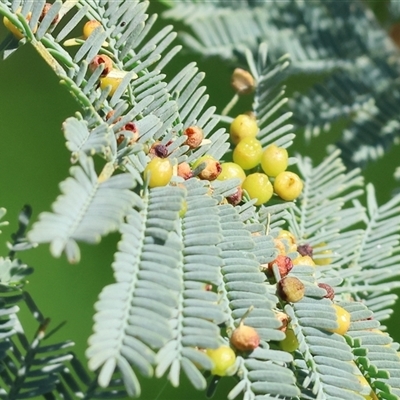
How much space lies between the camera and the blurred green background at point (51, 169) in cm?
142

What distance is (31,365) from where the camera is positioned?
0.54m

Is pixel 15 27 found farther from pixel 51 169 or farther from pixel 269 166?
pixel 51 169

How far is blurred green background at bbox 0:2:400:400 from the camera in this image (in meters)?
1.42

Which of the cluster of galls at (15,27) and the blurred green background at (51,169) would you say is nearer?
the cluster of galls at (15,27)

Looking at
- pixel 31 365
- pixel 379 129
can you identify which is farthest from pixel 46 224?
pixel 379 129

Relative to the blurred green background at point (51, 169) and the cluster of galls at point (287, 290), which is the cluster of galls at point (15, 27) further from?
the blurred green background at point (51, 169)

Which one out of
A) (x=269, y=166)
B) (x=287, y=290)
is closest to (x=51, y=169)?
(x=269, y=166)

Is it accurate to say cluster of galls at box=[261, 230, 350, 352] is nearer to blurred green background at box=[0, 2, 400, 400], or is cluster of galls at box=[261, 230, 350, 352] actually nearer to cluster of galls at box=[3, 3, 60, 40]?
cluster of galls at box=[3, 3, 60, 40]

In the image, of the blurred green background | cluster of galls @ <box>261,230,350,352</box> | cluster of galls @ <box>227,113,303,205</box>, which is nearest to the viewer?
cluster of galls @ <box>261,230,350,352</box>

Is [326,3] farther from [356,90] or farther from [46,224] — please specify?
[46,224]

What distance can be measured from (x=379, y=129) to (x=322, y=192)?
0.29 metres

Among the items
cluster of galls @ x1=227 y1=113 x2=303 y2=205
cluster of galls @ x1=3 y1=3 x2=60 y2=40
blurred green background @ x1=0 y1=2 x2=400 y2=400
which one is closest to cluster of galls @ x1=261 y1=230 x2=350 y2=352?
cluster of galls @ x1=227 y1=113 x2=303 y2=205

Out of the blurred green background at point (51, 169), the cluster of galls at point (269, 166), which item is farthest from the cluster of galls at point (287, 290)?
the blurred green background at point (51, 169)

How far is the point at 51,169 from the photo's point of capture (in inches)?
60.5
